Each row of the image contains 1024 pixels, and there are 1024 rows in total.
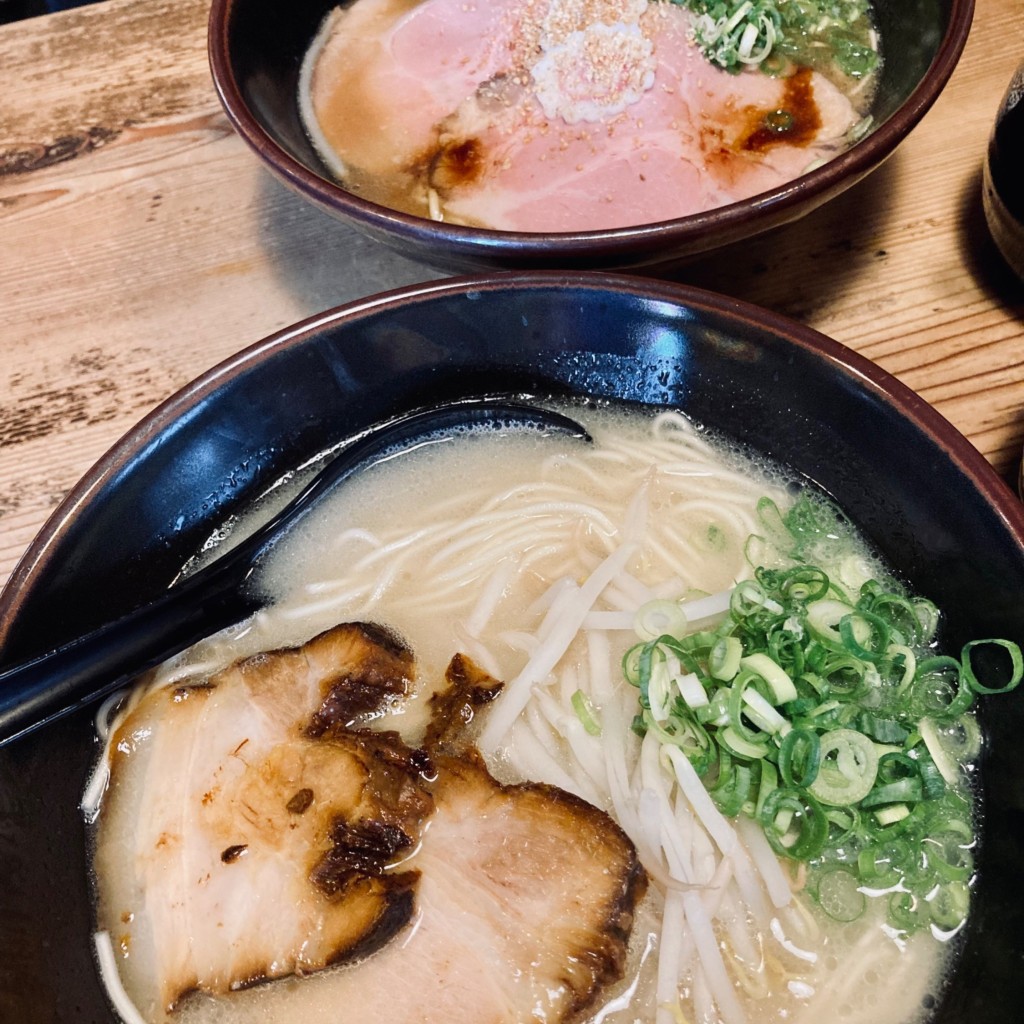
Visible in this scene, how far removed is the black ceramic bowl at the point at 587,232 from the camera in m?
1.52

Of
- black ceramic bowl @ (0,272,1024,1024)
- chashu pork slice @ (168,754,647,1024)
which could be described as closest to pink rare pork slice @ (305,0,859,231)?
black ceramic bowl @ (0,272,1024,1024)

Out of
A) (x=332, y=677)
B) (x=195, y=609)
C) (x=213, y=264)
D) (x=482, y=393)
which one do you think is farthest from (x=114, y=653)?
(x=213, y=264)

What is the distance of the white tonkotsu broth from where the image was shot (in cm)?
114

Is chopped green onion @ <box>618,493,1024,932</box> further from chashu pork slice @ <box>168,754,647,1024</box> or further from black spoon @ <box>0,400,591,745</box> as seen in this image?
black spoon @ <box>0,400,591,745</box>

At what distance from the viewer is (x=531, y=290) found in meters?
1.43

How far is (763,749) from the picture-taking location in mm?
1187

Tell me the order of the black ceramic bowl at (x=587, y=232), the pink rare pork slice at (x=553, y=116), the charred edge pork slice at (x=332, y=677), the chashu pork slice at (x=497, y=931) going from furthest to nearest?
the pink rare pork slice at (x=553, y=116)
the black ceramic bowl at (x=587, y=232)
the charred edge pork slice at (x=332, y=677)
the chashu pork slice at (x=497, y=931)

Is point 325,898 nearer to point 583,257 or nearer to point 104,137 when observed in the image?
point 583,257

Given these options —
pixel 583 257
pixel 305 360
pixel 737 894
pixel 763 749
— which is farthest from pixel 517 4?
pixel 737 894

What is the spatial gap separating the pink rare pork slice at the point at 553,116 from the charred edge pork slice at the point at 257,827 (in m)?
1.14

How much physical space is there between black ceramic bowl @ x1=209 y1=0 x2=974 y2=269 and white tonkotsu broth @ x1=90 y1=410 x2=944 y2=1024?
299mm

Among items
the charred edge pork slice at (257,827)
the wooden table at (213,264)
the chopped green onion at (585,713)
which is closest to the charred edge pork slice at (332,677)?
the charred edge pork slice at (257,827)

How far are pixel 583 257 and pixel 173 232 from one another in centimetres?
111

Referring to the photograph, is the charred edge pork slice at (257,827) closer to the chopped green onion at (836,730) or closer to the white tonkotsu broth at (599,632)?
the white tonkotsu broth at (599,632)
